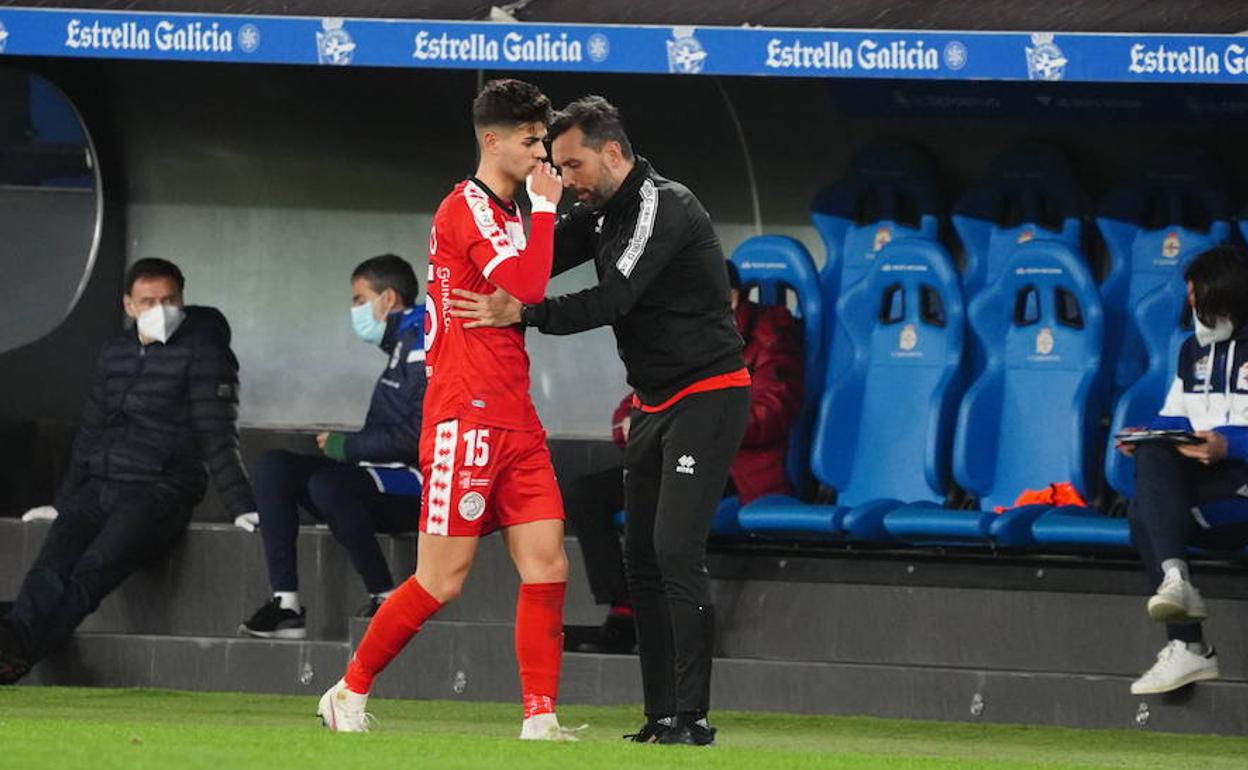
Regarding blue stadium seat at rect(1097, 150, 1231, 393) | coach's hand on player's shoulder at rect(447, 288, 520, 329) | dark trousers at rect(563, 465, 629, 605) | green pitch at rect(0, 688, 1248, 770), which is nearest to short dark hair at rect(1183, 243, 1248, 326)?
blue stadium seat at rect(1097, 150, 1231, 393)

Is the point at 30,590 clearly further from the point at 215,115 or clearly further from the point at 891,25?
the point at 891,25

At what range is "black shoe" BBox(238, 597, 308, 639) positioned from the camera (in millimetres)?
10164

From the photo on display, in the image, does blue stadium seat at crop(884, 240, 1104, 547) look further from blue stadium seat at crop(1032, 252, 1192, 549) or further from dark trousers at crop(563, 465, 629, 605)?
dark trousers at crop(563, 465, 629, 605)

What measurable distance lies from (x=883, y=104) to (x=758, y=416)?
1.52 m

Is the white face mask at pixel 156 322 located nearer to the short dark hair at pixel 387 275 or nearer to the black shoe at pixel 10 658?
the short dark hair at pixel 387 275

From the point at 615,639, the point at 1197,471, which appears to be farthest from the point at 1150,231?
the point at 615,639

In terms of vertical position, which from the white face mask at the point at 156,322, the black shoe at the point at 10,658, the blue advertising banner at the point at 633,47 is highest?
the blue advertising banner at the point at 633,47

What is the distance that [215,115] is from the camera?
1181 centimetres

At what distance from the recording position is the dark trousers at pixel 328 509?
32.8ft

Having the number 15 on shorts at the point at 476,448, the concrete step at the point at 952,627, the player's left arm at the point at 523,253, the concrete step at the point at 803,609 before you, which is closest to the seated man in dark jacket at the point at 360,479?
the concrete step at the point at 803,609

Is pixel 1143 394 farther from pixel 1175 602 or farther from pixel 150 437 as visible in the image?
pixel 150 437

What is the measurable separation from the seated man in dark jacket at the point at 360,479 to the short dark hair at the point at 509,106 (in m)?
2.94

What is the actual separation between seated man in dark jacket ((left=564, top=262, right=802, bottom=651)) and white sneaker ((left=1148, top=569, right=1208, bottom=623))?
1.81 metres

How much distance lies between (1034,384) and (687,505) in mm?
3030
